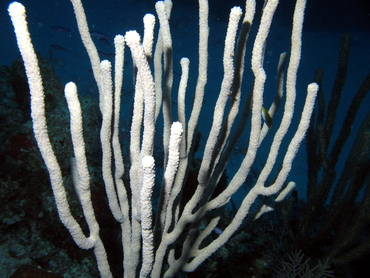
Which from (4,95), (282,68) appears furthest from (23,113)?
(282,68)

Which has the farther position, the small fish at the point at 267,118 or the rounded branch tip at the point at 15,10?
the small fish at the point at 267,118

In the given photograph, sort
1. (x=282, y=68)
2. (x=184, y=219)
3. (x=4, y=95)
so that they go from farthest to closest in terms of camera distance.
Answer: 1. (x=4, y=95)
2. (x=282, y=68)
3. (x=184, y=219)

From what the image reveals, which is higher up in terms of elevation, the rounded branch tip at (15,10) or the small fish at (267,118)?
the rounded branch tip at (15,10)

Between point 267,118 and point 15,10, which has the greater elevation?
point 15,10

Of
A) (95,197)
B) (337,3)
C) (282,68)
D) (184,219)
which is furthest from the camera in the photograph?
(337,3)

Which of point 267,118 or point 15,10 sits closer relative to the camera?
point 15,10

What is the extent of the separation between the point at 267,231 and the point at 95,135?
3.61 metres

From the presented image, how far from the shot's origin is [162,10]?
5.98ft

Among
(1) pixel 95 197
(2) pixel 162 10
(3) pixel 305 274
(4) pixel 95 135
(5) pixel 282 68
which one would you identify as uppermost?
(2) pixel 162 10

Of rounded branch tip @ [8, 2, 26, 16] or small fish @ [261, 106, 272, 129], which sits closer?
rounded branch tip @ [8, 2, 26, 16]

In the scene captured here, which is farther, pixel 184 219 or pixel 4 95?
pixel 4 95

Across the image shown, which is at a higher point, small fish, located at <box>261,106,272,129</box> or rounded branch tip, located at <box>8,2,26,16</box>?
rounded branch tip, located at <box>8,2,26,16</box>

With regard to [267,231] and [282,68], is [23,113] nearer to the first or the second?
[282,68]

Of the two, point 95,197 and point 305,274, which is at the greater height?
point 95,197
